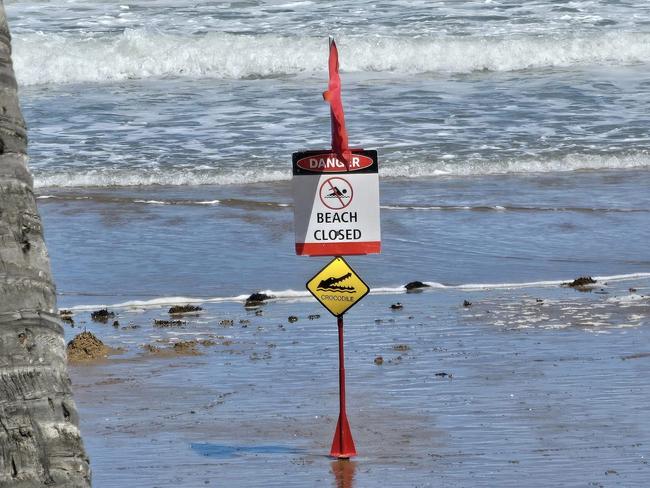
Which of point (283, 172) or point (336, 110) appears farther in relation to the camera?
point (283, 172)

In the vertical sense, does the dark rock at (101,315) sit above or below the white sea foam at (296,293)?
above

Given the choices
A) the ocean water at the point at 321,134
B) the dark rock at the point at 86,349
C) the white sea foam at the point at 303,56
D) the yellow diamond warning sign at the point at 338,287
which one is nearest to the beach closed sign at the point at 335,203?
the yellow diamond warning sign at the point at 338,287

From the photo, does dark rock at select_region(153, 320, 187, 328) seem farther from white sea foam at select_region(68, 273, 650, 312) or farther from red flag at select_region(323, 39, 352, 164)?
red flag at select_region(323, 39, 352, 164)

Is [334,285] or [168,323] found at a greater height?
[334,285]

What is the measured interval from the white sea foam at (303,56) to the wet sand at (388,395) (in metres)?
14.2

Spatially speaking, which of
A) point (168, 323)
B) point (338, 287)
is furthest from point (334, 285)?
point (168, 323)

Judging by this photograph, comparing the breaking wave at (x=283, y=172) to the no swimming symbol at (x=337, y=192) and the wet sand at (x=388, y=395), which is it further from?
the no swimming symbol at (x=337, y=192)

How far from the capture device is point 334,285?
21.4ft

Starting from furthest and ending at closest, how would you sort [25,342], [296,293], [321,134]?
[321,134] → [296,293] → [25,342]

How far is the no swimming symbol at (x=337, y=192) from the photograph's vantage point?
20.4 ft

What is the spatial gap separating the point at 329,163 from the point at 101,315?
4009 mm

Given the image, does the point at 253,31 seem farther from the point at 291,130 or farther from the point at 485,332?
the point at 485,332

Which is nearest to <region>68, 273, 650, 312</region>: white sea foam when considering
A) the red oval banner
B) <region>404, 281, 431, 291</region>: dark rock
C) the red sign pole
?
<region>404, 281, 431, 291</region>: dark rock

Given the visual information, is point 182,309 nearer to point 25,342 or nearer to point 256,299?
point 256,299
